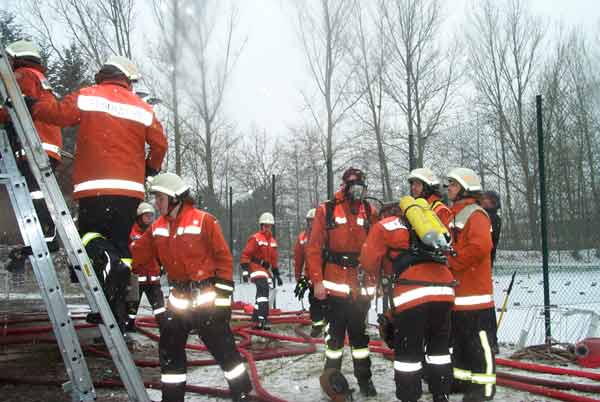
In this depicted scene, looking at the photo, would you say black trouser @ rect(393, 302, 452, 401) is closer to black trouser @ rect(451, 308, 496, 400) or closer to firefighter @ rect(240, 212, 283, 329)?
black trouser @ rect(451, 308, 496, 400)

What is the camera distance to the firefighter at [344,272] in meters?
5.09

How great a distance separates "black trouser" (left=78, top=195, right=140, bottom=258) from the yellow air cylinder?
2.25 metres

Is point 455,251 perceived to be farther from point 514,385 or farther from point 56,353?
point 56,353

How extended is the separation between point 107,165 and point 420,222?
2.49 metres

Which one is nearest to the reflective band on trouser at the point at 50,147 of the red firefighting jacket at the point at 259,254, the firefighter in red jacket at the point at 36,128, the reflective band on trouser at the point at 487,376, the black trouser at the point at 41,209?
the firefighter in red jacket at the point at 36,128

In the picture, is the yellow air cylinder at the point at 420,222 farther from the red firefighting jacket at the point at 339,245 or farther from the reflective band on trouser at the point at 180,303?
the reflective band on trouser at the point at 180,303

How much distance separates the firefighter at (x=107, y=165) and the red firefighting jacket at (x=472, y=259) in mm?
2929

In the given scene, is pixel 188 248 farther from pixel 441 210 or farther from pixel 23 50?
pixel 441 210

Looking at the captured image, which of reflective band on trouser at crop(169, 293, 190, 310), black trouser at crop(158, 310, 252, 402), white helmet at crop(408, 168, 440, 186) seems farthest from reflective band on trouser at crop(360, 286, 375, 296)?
reflective band on trouser at crop(169, 293, 190, 310)

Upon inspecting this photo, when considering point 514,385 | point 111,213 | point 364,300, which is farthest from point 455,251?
point 111,213

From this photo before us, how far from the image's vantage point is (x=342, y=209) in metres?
5.36

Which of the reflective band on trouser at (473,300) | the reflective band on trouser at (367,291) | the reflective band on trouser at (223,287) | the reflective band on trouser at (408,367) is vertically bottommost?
the reflective band on trouser at (408,367)

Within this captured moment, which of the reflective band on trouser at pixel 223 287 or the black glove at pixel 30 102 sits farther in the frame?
the reflective band on trouser at pixel 223 287

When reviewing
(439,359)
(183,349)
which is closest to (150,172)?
(183,349)
